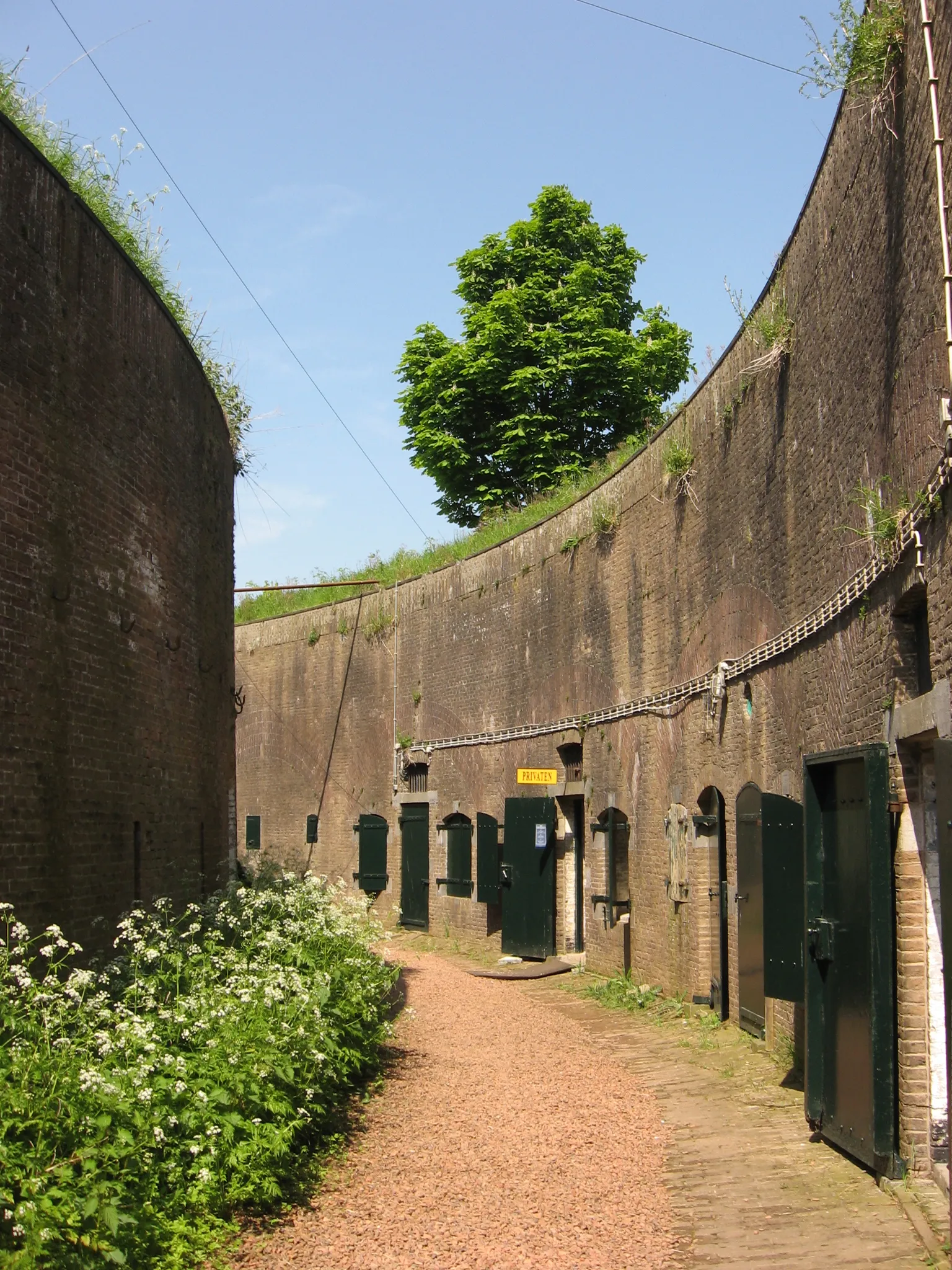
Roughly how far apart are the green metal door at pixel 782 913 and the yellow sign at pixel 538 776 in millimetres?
8155

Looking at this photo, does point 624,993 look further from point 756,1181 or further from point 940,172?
point 940,172

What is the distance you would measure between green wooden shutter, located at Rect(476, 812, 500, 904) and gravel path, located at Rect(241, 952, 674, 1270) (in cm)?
684

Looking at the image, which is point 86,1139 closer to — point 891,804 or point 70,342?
point 891,804

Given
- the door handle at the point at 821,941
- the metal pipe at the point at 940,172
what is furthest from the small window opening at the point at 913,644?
the door handle at the point at 821,941

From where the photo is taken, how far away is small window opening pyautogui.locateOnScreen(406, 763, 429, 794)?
20.7 m

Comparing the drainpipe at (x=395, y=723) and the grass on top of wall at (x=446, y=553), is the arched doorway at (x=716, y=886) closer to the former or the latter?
the grass on top of wall at (x=446, y=553)

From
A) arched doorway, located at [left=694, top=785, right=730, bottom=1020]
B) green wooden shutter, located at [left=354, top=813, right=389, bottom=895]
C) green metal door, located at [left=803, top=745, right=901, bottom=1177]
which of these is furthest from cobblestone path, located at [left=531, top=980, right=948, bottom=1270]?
green wooden shutter, located at [left=354, top=813, right=389, bottom=895]

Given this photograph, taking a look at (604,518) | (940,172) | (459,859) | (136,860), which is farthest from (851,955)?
(459,859)

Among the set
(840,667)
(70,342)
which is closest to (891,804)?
(840,667)

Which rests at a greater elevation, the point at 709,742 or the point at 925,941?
the point at 709,742

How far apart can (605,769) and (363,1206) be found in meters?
9.17

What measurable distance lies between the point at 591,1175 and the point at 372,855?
15.3 metres

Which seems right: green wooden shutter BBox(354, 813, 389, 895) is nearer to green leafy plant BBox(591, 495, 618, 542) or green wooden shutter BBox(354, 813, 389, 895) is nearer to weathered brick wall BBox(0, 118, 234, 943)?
green leafy plant BBox(591, 495, 618, 542)

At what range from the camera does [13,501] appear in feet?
23.9
